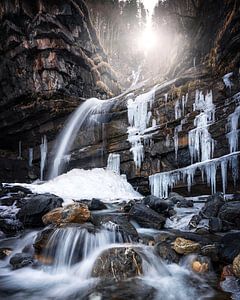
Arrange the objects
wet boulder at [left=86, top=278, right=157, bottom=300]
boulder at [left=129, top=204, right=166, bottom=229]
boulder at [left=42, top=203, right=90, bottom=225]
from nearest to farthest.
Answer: wet boulder at [left=86, top=278, right=157, bottom=300], boulder at [left=42, top=203, right=90, bottom=225], boulder at [left=129, top=204, right=166, bottom=229]

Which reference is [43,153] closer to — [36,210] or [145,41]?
[36,210]

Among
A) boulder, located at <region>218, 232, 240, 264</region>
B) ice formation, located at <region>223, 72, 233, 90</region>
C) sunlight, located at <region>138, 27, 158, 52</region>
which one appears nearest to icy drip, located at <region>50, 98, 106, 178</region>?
ice formation, located at <region>223, 72, 233, 90</region>

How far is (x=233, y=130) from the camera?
11789 millimetres

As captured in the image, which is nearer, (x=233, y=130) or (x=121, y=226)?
(x=121, y=226)

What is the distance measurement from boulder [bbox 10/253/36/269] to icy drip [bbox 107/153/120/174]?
34.1ft

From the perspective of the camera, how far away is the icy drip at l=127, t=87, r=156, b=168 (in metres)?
15.6

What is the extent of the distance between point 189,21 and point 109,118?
11.2 metres

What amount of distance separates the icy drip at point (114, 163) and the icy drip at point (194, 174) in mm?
2473

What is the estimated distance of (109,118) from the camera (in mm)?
17625

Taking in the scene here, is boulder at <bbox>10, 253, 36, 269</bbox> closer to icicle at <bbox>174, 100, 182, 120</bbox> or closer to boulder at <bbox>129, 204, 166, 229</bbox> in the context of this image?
boulder at <bbox>129, 204, 166, 229</bbox>

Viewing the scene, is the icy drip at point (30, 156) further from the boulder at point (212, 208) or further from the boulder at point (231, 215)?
the boulder at point (231, 215)

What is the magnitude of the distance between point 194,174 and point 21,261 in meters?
9.03

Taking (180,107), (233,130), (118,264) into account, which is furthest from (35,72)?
(118,264)

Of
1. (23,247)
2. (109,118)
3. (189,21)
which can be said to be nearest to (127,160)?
(109,118)
